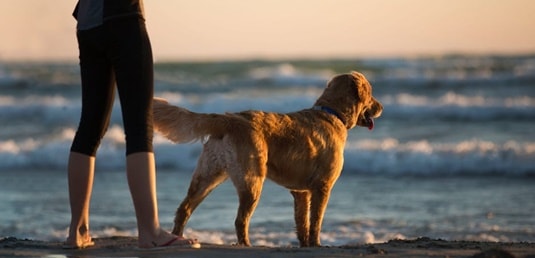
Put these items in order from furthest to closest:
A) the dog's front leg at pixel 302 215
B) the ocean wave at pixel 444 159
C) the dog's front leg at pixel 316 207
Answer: the ocean wave at pixel 444 159, the dog's front leg at pixel 302 215, the dog's front leg at pixel 316 207

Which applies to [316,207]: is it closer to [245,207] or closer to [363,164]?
[245,207]

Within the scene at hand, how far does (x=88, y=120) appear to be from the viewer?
5113 millimetres

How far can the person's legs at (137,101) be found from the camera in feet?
15.9

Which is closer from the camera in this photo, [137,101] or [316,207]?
[137,101]

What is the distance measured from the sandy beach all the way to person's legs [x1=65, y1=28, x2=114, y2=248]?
0.26 meters

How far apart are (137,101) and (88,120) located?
377 millimetres

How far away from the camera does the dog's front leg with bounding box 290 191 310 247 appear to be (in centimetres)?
630

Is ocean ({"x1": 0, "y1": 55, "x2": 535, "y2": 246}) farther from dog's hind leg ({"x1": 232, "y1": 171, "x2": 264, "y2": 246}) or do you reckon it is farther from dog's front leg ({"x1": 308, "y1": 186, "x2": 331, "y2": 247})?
dog's hind leg ({"x1": 232, "y1": 171, "x2": 264, "y2": 246})

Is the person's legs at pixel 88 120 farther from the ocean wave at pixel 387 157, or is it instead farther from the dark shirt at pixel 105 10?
the ocean wave at pixel 387 157

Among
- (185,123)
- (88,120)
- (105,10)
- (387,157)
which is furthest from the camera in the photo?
(387,157)

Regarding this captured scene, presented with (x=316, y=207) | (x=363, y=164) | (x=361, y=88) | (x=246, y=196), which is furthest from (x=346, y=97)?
(x=363, y=164)

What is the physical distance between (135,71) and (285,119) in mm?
1374

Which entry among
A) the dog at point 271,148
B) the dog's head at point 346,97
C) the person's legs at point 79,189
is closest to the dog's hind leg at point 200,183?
the dog at point 271,148

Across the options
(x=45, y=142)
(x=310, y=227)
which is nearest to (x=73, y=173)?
(x=310, y=227)
